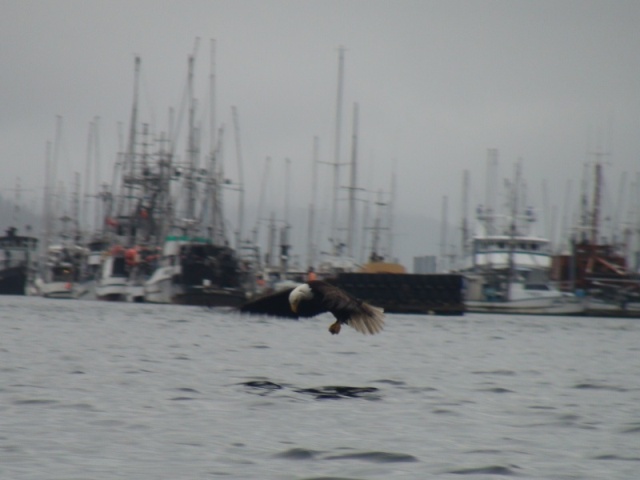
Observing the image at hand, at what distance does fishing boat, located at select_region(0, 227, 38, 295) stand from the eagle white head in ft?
211

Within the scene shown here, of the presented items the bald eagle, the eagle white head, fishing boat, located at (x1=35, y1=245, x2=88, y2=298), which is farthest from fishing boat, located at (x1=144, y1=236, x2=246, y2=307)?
the eagle white head

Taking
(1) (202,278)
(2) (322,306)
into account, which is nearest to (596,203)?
(1) (202,278)

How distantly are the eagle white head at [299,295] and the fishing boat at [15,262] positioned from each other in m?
64.5

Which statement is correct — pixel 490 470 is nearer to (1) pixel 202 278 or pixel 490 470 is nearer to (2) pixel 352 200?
(1) pixel 202 278

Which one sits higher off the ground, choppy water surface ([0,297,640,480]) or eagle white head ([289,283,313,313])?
eagle white head ([289,283,313,313])

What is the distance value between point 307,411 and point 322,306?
4.01 metres

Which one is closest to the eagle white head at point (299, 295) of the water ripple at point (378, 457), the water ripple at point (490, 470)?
the water ripple at point (378, 457)

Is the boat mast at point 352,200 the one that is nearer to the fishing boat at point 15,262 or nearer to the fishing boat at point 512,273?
the fishing boat at point 512,273

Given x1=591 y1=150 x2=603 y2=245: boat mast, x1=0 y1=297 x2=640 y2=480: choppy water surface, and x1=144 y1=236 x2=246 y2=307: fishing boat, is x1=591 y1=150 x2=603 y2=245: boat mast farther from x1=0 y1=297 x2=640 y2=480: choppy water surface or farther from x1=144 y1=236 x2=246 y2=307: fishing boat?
x1=0 y1=297 x2=640 y2=480: choppy water surface

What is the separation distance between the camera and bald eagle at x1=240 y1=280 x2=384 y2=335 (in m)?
16.7

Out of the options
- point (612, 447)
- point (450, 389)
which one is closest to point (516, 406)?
point (450, 389)

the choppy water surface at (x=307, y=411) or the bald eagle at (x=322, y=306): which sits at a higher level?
the bald eagle at (x=322, y=306)

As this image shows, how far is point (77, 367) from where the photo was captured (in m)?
18.4

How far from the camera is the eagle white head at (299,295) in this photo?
56.4ft
